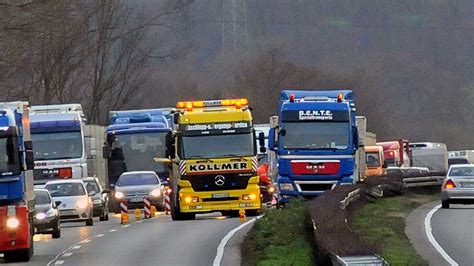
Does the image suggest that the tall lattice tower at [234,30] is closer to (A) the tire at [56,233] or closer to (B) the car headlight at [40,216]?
(A) the tire at [56,233]

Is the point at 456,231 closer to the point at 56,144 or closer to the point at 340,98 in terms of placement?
the point at 340,98

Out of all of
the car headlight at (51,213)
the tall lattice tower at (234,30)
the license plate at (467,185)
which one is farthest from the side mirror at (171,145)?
the tall lattice tower at (234,30)

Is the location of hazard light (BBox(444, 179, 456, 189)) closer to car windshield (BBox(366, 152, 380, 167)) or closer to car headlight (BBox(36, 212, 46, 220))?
car headlight (BBox(36, 212, 46, 220))

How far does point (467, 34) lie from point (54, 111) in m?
57.4

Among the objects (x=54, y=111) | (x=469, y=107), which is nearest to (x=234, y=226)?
(x=54, y=111)

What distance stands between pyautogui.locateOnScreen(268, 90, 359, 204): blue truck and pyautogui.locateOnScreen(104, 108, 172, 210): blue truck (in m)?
13.0

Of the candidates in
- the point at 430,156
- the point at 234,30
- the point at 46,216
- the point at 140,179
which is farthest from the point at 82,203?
the point at 430,156

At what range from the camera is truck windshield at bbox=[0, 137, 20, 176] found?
81.8 feet

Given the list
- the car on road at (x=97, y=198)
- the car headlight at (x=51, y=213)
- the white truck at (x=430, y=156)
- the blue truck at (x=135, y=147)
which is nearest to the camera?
the car headlight at (x=51, y=213)

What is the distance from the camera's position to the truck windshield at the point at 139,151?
5103 centimetres

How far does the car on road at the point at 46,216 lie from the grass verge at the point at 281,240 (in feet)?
18.6

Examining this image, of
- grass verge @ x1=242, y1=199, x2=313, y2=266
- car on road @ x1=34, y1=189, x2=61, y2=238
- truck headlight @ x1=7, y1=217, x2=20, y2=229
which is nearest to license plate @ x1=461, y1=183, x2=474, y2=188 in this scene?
grass verge @ x1=242, y1=199, x2=313, y2=266

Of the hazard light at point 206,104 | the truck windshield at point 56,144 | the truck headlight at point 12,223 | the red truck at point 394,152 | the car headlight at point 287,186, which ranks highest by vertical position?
the hazard light at point 206,104

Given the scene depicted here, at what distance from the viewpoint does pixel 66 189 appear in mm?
40531
